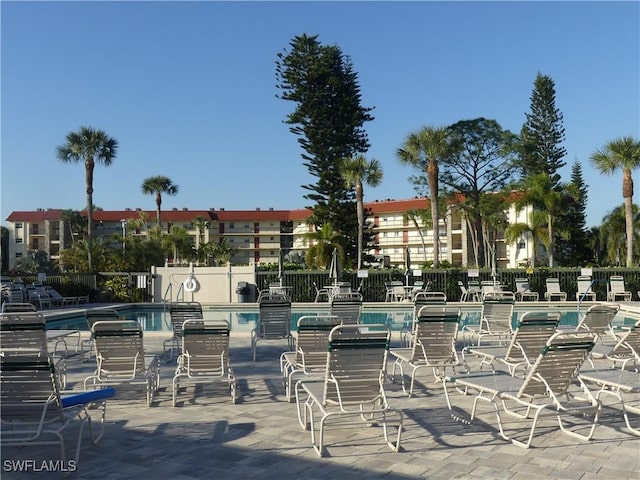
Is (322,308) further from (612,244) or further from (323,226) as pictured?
(612,244)

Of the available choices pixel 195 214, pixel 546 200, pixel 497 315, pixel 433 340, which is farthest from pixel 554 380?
pixel 195 214

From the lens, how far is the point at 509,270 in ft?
72.0

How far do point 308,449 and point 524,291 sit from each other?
692 inches

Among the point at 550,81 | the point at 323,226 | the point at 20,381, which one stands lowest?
the point at 20,381

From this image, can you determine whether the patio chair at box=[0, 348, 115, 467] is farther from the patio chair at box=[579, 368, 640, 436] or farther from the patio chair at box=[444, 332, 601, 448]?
the patio chair at box=[579, 368, 640, 436]

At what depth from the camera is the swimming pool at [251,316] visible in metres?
15.4

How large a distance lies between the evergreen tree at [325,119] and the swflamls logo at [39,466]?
3054cm

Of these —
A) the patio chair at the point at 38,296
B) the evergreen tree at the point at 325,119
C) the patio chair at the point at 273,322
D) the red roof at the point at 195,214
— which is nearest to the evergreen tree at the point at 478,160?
the evergreen tree at the point at 325,119

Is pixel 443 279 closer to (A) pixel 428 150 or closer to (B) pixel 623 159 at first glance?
(A) pixel 428 150

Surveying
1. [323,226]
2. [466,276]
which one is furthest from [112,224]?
[466,276]

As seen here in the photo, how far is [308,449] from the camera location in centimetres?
457

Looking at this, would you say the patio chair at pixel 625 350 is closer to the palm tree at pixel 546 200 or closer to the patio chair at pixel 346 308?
the patio chair at pixel 346 308

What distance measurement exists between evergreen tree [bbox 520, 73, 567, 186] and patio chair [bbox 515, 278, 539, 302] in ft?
63.8

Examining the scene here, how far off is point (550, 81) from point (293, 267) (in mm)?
24724
